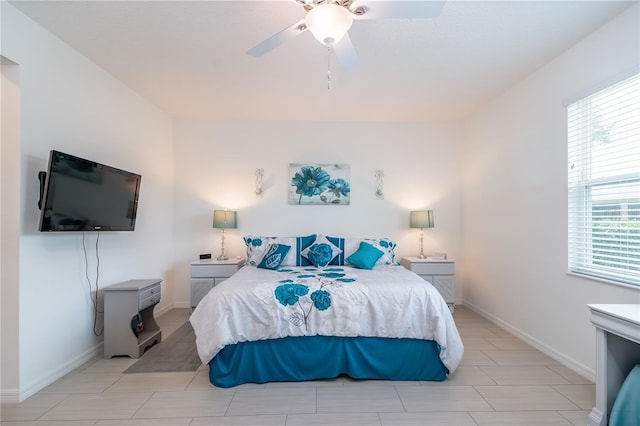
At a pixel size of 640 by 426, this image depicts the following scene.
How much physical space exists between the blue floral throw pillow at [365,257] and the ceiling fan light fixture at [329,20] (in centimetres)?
235

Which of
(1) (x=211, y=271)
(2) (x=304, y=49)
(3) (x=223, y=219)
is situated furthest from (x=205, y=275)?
(2) (x=304, y=49)

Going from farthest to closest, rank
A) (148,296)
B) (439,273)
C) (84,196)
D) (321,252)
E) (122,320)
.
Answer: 1. (439,273)
2. (321,252)
3. (148,296)
4. (122,320)
5. (84,196)

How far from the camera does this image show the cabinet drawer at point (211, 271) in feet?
12.3

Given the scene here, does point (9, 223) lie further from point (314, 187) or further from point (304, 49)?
point (314, 187)

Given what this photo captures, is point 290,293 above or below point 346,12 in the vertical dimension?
below


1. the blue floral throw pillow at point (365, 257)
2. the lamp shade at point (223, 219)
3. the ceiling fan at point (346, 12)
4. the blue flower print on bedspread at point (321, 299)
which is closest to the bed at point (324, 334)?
the blue flower print on bedspread at point (321, 299)

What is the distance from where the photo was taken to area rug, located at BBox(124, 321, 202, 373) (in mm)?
2504

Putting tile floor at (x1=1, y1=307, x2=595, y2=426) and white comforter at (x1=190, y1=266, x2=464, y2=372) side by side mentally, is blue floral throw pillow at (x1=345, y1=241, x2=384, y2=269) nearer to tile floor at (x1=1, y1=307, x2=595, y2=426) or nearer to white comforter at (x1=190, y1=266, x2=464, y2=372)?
white comforter at (x1=190, y1=266, x2=464, y2=372)

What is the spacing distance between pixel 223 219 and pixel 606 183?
155 inches

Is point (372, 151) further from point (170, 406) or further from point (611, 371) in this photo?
point (170, 406)

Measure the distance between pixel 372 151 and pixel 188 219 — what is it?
2.89 meters

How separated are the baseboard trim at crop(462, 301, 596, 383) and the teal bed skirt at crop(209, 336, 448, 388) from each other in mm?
1109

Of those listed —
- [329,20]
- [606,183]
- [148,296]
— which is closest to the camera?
[329,20]

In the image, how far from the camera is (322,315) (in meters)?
2.31
